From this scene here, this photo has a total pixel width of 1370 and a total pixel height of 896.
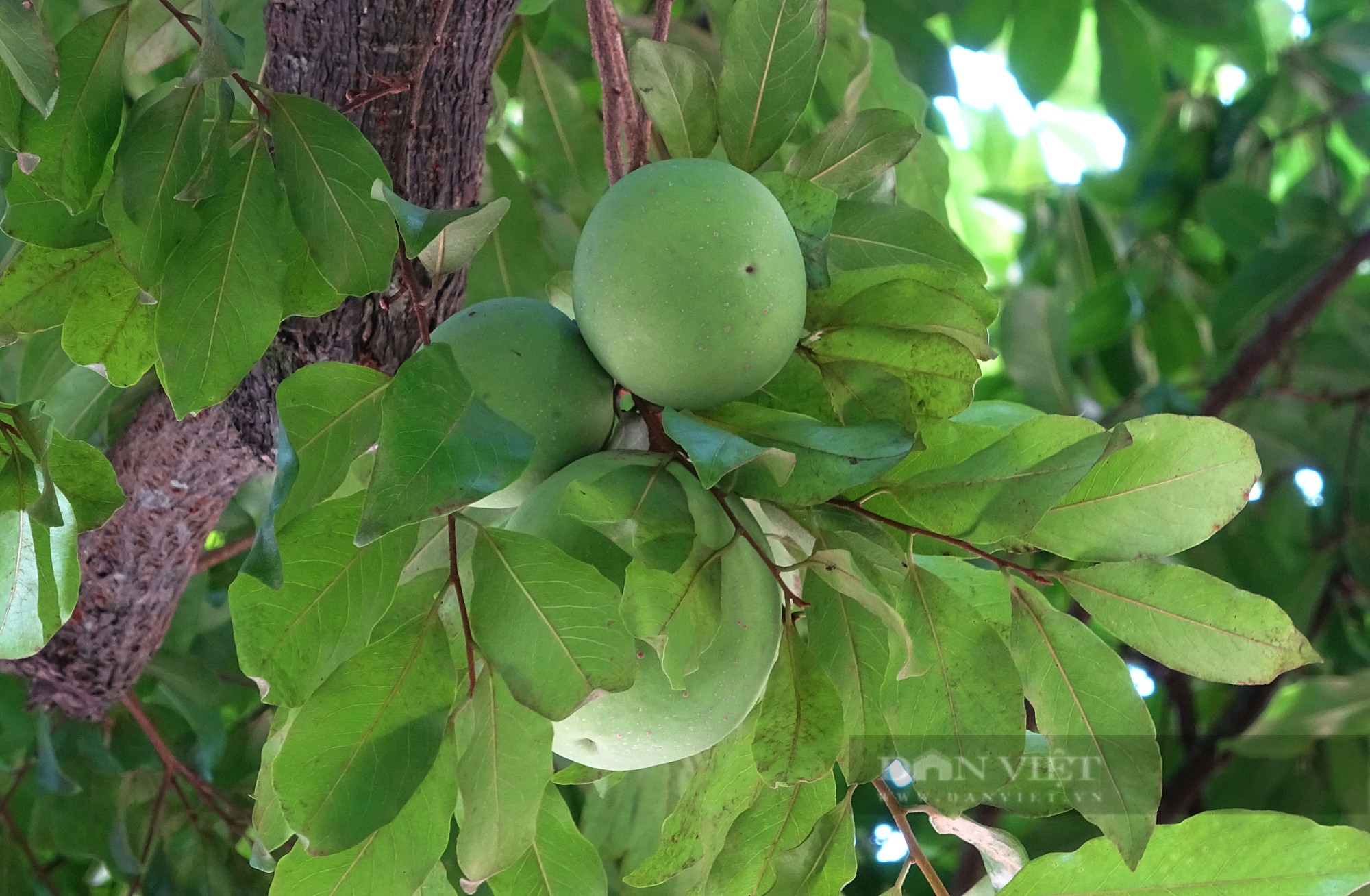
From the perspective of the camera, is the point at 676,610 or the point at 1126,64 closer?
the point at 676,610

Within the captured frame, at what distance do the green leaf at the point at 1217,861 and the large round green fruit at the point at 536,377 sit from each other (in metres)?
0.31

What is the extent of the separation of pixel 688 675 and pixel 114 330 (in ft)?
1.18

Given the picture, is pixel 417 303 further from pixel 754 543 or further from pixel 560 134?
pixel 560 134

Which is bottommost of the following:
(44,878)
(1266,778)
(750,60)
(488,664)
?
(1266,778)

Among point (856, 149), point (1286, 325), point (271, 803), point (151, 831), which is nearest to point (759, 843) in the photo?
point (271, 803)

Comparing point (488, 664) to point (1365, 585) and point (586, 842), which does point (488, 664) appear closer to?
point (586, 842)

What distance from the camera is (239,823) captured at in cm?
110

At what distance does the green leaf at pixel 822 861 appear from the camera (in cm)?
58

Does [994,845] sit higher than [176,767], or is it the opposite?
[994,845]

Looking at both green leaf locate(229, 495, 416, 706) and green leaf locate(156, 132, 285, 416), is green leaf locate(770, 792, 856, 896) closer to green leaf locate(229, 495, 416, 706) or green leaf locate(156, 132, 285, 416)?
green leaf locate(229, 495, 416, 706)

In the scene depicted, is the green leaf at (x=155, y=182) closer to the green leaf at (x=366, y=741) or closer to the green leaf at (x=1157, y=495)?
the green leaf at (x=366, y=741)

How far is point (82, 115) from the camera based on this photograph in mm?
539

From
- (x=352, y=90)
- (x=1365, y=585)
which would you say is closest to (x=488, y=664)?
(x=352, y=90)

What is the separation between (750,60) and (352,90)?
253 mm
